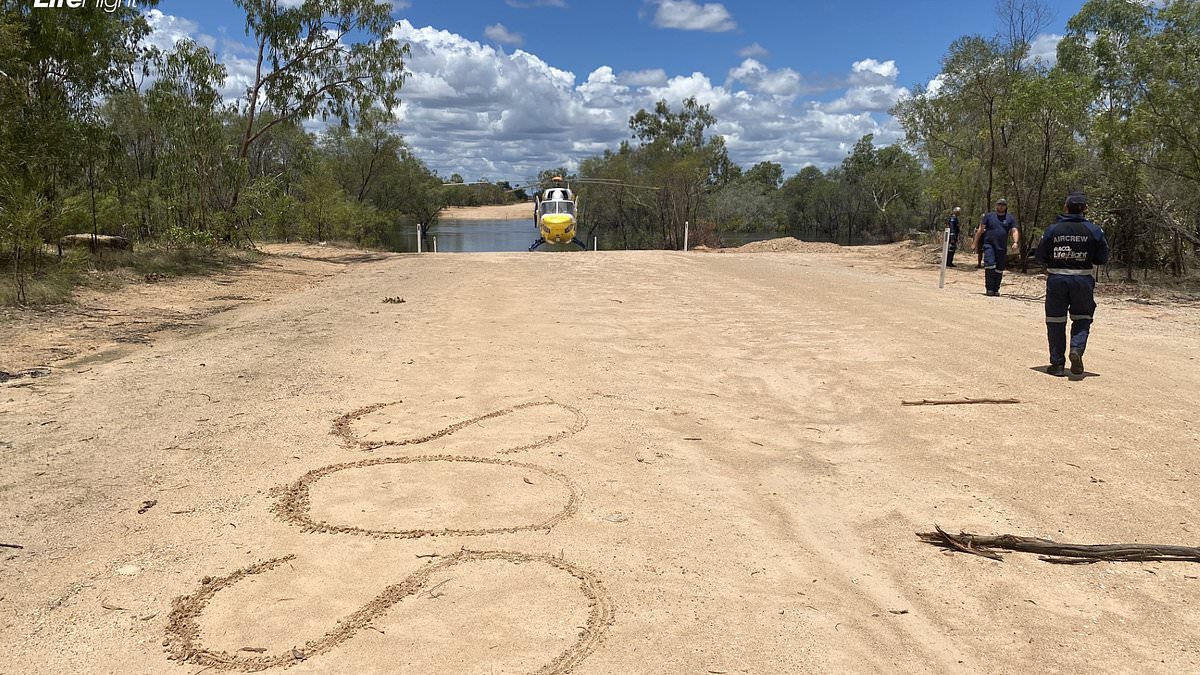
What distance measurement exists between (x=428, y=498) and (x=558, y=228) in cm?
3207

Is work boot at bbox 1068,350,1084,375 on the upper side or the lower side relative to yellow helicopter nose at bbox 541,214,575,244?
lower

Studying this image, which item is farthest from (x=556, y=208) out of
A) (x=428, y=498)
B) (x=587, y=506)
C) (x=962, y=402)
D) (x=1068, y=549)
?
(x=1068, y=549)

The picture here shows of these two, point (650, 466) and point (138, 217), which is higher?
point (138, 217)

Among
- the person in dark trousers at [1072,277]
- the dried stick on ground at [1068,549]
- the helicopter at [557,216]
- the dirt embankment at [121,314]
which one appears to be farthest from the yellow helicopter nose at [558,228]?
the dried stick on ground at [1068,549]

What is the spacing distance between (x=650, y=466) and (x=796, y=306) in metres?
7.96

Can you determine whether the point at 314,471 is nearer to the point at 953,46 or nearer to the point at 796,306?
the point at 796,306

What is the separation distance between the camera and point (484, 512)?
4457mm

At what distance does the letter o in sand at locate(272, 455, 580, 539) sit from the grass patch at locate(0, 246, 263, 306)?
324 inches

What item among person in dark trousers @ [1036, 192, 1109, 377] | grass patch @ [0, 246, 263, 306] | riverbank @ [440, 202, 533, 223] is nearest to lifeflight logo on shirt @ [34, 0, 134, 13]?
grass patch @ [0, 246, 263, 306]

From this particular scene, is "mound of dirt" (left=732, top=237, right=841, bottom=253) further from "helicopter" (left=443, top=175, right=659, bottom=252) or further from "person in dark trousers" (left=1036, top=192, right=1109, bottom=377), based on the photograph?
"person in dark trousers" (left=1036, top=192, right=1109, bottom=377)

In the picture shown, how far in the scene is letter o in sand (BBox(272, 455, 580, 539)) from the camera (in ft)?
14.0

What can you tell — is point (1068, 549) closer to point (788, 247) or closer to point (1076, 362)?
point (1076, 362)

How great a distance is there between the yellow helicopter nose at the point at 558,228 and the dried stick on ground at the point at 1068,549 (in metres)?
32.7

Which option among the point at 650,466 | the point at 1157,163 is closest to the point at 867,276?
the point at 1157,163
